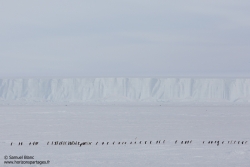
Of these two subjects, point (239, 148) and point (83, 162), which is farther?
point (239, 148)

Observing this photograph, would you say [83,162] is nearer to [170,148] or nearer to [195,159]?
[195,159]

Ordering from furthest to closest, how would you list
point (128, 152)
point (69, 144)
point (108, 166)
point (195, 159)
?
1. point (69, 144)
2. point (128, 152)
3. point (195, 159)
4. point (108, 166)

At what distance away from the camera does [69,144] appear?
118 ft

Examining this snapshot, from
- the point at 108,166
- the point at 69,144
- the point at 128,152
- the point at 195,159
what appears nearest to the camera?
the point at 108,166

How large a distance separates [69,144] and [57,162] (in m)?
9.92

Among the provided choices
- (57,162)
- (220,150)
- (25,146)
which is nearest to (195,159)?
(220,150)

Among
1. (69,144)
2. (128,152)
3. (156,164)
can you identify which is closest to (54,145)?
(69,144)

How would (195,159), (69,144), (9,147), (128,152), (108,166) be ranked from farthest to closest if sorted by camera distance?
1. (69,144)
2. (9,147)
3. (128,152)
4. (195,159)
5. (108,166)

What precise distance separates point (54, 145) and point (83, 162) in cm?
937

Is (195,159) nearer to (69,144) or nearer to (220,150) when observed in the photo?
(220,150)

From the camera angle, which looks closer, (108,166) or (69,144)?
(108,166)

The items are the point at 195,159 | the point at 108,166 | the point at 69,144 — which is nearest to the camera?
the point at 108,166

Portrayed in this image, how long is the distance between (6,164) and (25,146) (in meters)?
9.38

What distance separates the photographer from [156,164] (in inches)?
1015
